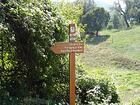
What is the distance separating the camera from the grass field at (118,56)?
2786 cm

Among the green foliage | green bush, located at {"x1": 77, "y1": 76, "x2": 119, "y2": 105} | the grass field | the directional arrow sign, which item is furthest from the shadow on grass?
the directional arrow sign

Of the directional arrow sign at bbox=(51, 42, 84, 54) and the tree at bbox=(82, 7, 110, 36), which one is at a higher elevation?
the directional arrow sign at bbox=(51, 42, 84, 54)

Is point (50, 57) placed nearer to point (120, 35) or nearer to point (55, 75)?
point (55, 75)

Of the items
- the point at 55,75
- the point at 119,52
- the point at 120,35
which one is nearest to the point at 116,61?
the point at 119,52

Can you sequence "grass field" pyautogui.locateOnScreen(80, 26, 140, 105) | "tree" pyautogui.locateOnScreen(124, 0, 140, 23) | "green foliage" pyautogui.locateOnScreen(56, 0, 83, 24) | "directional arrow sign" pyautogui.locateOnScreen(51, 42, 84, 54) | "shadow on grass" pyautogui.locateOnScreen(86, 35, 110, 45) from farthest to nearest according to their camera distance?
1. "tree" pyautogui.locateOnScreen(124, 0, 140, 23)
2. "shadow on grass" pyautogui.locateOnScreen(86, 35, 110, 45)
3. "grass field" pyautogui.locateOnScreen(80, 26, 140, 105)
4. "green foliage" pyautogui.locateOnScreen(56, 0, 83, 24)
5. "directional arrow sign" pyautogui.locateOnScreen(51, 42, 84, 54)

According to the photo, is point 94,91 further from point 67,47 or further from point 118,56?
point 118,56

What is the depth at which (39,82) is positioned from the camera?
11.1m

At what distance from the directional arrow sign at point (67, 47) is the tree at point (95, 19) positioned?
168 feet

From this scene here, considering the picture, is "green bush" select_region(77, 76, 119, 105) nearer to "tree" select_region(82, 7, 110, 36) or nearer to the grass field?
the grass field

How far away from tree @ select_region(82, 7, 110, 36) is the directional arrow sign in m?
51.3

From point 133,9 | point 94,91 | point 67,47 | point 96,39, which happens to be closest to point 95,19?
point 96,39

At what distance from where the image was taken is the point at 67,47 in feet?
29.1

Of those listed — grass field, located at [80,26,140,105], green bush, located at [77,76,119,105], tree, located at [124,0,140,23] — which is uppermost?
tree, located at [124,0,140,23]

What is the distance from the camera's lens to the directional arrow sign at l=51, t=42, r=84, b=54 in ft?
29.0
